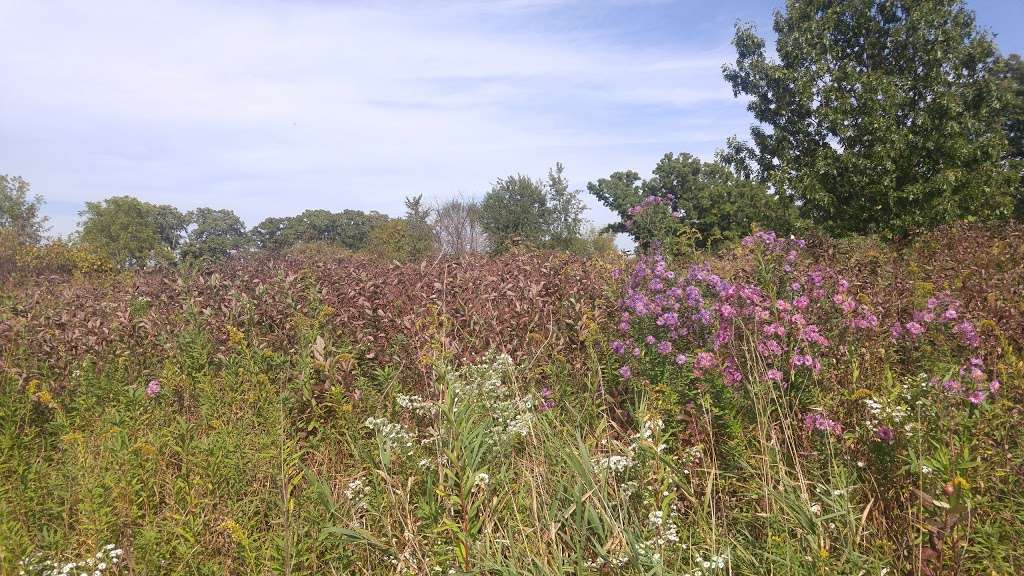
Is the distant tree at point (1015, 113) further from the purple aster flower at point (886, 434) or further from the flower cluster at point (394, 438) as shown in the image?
the flower cluster at point (394, 438)

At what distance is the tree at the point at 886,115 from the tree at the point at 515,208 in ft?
72.0

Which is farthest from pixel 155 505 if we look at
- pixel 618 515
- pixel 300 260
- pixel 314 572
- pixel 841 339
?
pixel 300 260

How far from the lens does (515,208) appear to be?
128 feet

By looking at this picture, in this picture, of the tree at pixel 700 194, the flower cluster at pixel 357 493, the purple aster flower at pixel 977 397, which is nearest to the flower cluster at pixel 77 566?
the flower cluster at pixel 357 493

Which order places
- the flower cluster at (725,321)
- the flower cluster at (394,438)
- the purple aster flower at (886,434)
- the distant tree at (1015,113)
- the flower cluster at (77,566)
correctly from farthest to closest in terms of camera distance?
1. the distant tree at (1015,113)
2. the flower cluster at (725,321)
3. the flower cluster at (394,438)
4. the purple aster flower at (886,434)
5. the flower cluster at (77,566)

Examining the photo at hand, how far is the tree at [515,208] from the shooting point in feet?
127

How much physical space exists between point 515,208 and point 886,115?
2549 centimetres

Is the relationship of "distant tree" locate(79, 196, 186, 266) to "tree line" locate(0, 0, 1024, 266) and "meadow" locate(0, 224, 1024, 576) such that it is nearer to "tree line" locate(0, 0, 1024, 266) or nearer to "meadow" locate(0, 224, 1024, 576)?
"tree line" locate(0, 0, 1024, 266)

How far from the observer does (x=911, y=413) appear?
2.55 meters

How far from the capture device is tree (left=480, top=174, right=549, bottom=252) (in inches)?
1526

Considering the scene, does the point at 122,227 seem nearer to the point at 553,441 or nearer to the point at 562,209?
the point at 562,209

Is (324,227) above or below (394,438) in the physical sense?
above

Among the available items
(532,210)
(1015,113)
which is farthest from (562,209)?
(1015,113)

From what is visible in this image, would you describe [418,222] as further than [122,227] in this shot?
No
